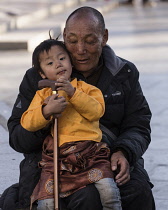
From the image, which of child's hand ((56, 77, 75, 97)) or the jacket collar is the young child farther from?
the jacket collar

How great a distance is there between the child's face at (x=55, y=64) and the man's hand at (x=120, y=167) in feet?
1.69

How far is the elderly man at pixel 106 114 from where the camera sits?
151 inches

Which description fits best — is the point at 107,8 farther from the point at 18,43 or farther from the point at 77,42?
the point at 77,42

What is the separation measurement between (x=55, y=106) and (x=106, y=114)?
0.58 metres

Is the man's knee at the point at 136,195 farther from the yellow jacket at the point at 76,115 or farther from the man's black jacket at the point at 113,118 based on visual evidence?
the yellow jacket at the point at 76,115

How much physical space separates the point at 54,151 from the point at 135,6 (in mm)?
21258

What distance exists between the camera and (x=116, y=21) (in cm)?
1788

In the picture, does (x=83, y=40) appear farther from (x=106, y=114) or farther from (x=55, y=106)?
(x=55, y=106)

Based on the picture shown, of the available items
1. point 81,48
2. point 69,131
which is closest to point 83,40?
point 81,48

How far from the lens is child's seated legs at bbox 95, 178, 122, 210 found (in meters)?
3.63

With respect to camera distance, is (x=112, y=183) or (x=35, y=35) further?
(x=35, y=35)

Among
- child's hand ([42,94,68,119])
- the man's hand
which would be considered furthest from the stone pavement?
child's hand ([42,94,68,119])

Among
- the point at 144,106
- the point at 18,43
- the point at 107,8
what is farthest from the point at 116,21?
the point at 144,106

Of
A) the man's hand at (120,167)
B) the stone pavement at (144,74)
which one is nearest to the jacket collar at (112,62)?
the man's hand at (120,167)
